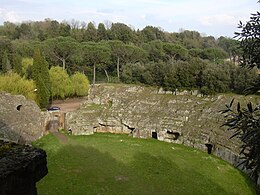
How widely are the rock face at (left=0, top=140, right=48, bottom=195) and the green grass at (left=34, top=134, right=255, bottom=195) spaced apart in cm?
863

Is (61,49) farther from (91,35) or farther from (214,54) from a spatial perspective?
(214,54)

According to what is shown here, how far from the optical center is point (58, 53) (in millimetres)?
35406

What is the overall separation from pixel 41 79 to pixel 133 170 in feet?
47.8

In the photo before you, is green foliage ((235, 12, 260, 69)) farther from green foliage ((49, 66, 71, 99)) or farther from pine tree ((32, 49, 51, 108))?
green foliage ((49, 66, 71, 99))

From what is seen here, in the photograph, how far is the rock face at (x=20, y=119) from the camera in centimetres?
1858

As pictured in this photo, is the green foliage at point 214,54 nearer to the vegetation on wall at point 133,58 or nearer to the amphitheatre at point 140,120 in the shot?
the vegetation on wall at point 133,58

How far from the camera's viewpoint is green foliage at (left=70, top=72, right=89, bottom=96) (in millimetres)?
31812

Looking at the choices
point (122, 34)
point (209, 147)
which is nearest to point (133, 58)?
point (122, 34)

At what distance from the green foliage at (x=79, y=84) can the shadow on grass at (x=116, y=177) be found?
15.8 metres

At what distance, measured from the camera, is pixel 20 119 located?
65.3 feet

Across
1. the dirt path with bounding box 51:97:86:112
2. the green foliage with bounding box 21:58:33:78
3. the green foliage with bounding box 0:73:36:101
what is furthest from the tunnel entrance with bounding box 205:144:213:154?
the green foliage with bounding box 21:58:33:78

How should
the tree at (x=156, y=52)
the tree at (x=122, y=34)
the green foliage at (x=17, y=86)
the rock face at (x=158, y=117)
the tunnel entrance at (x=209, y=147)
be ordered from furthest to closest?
1. the tree at (x=122, y=34)
2. the tree at (x=156, y=52)
3. the green foliage at (x=17, y=86)
4. the rock face at (x=158, y=117)
5. the tunnel entrance at (x=209, y=147)

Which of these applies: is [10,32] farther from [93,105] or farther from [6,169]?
[6,169]

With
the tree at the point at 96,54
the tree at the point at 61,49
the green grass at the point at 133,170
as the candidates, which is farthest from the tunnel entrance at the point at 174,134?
the tree at the point at 61,49
